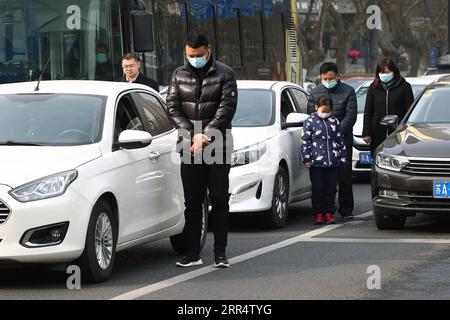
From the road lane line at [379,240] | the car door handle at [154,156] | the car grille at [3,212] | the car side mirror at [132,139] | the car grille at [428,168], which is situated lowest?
the road lane line at [379,240]

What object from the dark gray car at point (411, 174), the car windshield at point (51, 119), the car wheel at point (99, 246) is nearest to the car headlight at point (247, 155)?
the dark gray car at point (411, 174)

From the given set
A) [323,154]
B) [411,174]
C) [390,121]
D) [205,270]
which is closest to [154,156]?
[205,270]

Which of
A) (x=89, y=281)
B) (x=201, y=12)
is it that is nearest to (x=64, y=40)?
(x=201, y=12)

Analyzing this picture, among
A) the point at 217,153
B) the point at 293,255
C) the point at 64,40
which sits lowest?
the point at 293,255

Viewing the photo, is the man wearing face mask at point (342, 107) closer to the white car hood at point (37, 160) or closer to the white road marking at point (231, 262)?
the white road marking at point (231, 262)

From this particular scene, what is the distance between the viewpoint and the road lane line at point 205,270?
380 inches

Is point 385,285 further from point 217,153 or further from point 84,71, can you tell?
point 84,71

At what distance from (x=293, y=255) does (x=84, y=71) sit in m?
5.01

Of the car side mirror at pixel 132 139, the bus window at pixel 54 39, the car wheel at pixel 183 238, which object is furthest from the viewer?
the bus window at pixel 54 39

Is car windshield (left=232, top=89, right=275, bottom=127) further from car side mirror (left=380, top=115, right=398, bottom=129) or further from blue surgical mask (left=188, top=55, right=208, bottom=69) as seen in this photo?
blue surgical mask (left=188, top=55, right=208, bottom=69)

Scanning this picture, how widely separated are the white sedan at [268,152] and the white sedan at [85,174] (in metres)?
1.96

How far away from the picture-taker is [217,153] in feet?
A: 36.3

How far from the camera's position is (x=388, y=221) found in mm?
13945

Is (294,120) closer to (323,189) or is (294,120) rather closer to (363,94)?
(323,189)
